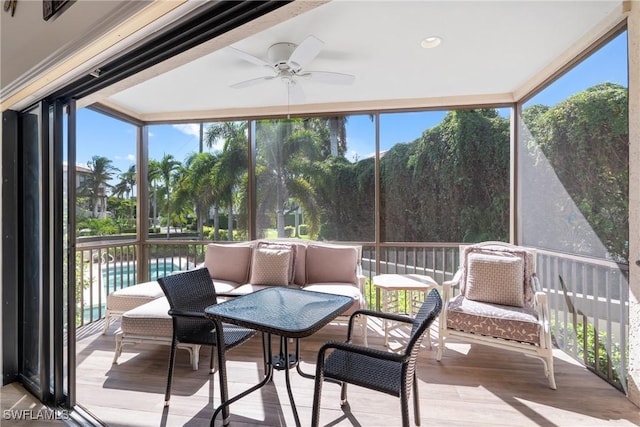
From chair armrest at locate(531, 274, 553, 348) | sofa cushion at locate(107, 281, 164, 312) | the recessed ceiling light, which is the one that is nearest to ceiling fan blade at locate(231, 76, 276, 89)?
the recessed ceiling light

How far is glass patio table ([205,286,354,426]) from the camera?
1.59 meters

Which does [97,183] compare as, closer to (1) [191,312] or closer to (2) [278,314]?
(1) [191,312]

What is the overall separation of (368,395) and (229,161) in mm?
3267

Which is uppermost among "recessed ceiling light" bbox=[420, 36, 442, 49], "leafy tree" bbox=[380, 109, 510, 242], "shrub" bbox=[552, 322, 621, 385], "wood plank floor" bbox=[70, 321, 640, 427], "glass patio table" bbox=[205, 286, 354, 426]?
"recessed ceiling light" bbox=[420, 36, 442, 49]

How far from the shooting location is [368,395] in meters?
2.19

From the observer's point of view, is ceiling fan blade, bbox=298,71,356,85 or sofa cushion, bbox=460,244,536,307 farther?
sofa cushion, bbox=460,244,536,307

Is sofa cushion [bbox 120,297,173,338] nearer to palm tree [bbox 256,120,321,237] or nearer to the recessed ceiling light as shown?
palm tree [bbox 256,120,321,237]

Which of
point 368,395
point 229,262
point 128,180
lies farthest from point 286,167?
point 368,395

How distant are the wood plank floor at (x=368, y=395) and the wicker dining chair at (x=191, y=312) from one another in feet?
0.93

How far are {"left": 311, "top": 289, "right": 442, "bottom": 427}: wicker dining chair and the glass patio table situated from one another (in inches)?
7.5

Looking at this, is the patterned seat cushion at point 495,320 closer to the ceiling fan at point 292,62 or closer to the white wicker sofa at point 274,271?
the white wicker sofa at point 274,271

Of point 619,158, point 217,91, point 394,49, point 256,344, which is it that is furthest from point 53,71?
point 619,158

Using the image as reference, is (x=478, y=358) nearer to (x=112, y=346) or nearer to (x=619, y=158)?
(x=619, y=158)

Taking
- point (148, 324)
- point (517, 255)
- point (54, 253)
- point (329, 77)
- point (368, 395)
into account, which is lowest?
point (368, 395)
